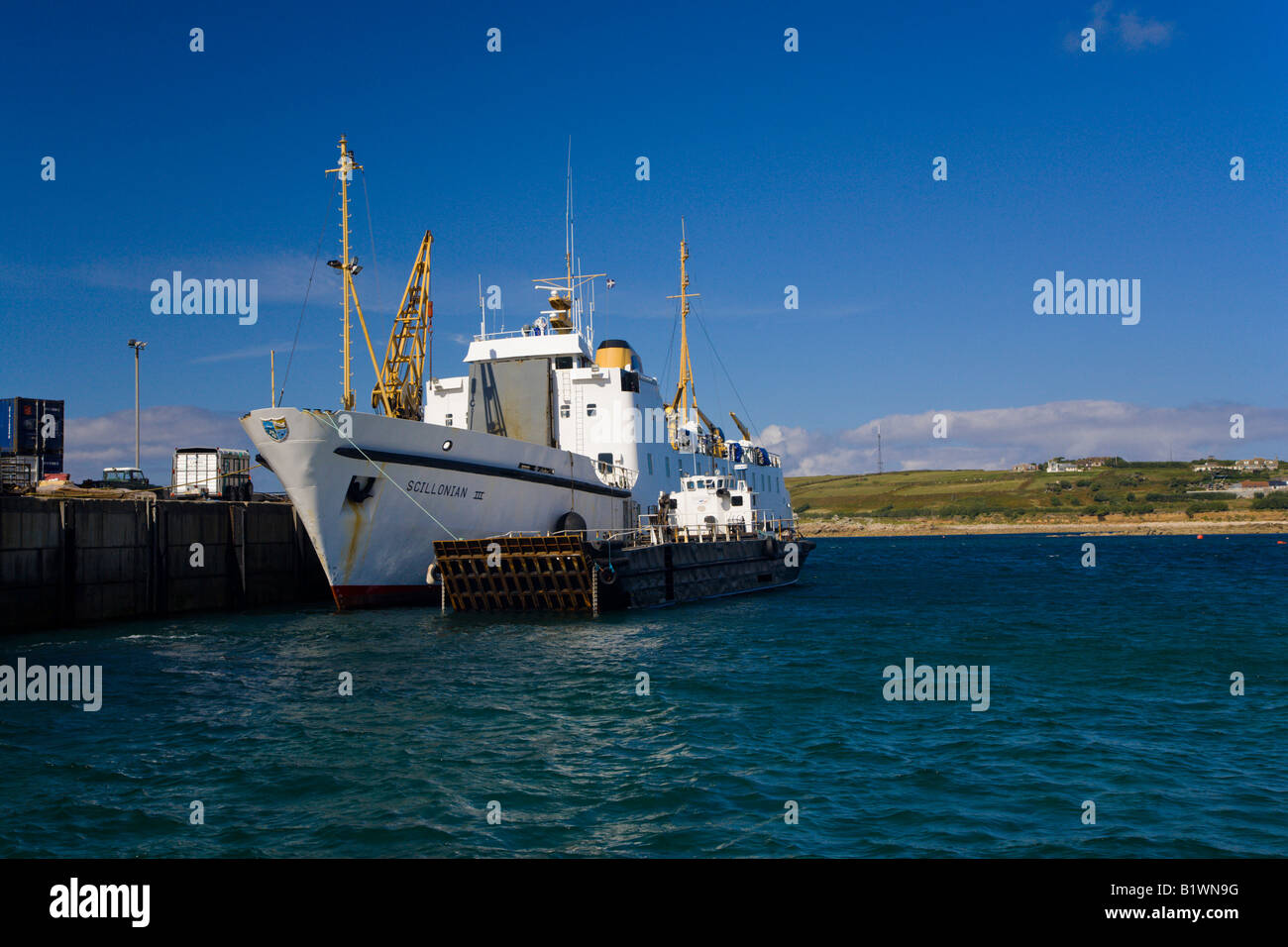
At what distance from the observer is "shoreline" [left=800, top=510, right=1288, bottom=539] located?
124062 millimetres

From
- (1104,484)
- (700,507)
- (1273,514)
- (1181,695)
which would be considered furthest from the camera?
(1104,484)

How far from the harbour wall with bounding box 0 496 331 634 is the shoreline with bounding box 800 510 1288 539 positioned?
115 m

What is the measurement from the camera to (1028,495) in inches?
5876

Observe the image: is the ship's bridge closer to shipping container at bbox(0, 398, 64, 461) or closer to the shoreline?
shipping container at bbox(0, 398, 64, 461)

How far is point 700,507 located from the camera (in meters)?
41.4

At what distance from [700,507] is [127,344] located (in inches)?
1248

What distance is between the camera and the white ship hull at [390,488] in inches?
1117

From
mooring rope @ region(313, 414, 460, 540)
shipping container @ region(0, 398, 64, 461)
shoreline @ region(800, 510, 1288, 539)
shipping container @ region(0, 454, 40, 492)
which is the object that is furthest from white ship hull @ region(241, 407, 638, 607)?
shoreline @ region(800, 510, 1288, 539)

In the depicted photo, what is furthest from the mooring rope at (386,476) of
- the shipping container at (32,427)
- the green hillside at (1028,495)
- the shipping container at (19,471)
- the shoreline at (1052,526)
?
the green hillside at (1028,495)

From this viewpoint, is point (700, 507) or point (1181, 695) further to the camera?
point (700, 507)

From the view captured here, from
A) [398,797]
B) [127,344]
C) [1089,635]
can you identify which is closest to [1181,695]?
[1089,635]
